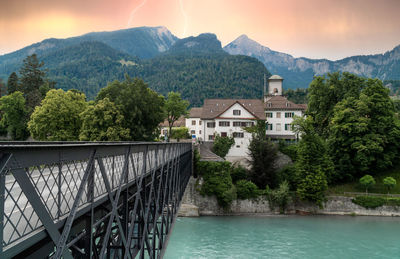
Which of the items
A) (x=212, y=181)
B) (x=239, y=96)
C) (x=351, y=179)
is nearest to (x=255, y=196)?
(x=212, y=181)

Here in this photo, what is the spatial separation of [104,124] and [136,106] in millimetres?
4248

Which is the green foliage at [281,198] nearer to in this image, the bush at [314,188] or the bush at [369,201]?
the bush at [314,188]

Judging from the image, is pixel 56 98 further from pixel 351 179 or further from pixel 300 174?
pixel 351 179

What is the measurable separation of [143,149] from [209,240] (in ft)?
79.2

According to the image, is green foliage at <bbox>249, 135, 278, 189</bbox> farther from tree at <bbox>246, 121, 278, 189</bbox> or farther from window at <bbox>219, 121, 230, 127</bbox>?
window at <bbox>219, 121, 230, 127</bbox>

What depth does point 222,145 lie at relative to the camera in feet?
169

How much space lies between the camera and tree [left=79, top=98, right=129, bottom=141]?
3469 centimetres

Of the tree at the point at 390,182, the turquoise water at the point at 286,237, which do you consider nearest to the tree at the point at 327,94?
the tree at the point at 390,182

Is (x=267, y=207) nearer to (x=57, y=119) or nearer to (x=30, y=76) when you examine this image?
(x=57, y=119)

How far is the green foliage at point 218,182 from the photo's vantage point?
38.5m

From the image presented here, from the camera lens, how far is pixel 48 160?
3234mm

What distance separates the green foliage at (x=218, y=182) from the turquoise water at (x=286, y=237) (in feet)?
8.26

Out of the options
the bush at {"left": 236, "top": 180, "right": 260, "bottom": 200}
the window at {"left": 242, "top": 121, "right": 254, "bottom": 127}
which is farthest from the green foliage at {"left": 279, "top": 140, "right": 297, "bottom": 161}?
the bush at {"left": 236, "top": 180, "right": 260, "bottom": 200}

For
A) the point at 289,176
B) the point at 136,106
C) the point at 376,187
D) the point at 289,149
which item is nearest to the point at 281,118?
the point at 289,149
